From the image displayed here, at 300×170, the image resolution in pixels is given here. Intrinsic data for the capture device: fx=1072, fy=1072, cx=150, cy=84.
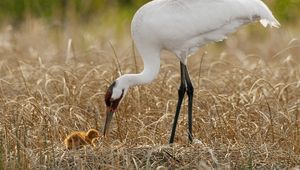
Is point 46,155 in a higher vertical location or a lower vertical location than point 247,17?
lower

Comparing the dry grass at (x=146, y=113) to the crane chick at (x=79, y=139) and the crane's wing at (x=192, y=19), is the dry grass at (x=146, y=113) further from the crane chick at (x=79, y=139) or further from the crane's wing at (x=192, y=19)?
the crane's wing at (x=192, y=19)

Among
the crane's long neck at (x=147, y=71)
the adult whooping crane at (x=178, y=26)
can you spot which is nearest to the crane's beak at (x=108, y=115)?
the adult whooping crane at (x=178, y=26)

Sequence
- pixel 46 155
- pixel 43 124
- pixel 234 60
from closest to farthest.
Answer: pixel 46 155 → pixel 43 124 → pixel 234 60

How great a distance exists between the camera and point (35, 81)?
977cm

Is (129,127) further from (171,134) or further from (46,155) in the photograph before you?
(46,155)

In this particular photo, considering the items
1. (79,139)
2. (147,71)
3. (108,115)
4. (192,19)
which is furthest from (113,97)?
(192,19)

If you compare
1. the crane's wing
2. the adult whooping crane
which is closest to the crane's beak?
the adult whooping crane

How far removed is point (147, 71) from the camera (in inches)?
324

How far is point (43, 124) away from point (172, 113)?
126cm

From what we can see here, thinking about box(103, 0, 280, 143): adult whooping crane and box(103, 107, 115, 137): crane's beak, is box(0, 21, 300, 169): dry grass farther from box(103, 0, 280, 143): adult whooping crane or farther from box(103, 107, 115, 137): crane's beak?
box(103, 0, 280, 143): adult whooping crane

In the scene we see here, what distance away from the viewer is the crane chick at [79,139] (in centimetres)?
759

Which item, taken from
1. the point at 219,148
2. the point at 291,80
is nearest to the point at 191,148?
the point at 219,148

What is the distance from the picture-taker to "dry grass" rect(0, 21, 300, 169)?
7129 mm

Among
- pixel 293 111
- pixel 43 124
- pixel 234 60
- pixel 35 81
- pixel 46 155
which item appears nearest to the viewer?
pixel 46 155
